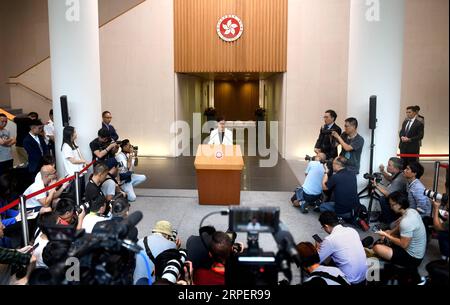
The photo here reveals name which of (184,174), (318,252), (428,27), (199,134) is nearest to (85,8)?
(184,174)

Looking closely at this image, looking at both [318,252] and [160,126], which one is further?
[160,126]

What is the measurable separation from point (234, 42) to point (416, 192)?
7511 mm

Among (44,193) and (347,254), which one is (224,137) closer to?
(44,193)

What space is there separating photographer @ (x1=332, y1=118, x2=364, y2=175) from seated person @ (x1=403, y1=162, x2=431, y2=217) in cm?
113

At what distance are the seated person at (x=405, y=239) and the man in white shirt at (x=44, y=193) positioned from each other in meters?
3.76

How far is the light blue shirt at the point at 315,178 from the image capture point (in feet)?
20.9

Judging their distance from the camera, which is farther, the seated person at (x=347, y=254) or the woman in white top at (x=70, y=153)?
the woman in white top at (x=70, y=153)

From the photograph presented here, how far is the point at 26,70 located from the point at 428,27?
35.8 feet

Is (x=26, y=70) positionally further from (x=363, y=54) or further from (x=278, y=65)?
(x=363, y=54)

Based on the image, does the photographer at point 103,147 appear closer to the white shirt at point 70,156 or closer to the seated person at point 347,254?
the white shirt at point 70,156

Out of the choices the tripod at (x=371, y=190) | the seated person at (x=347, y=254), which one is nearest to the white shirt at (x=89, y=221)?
the seated person at (x=347, y=254)

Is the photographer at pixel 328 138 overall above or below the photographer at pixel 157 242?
above

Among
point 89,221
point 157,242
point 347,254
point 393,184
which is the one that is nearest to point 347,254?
point 347,254
